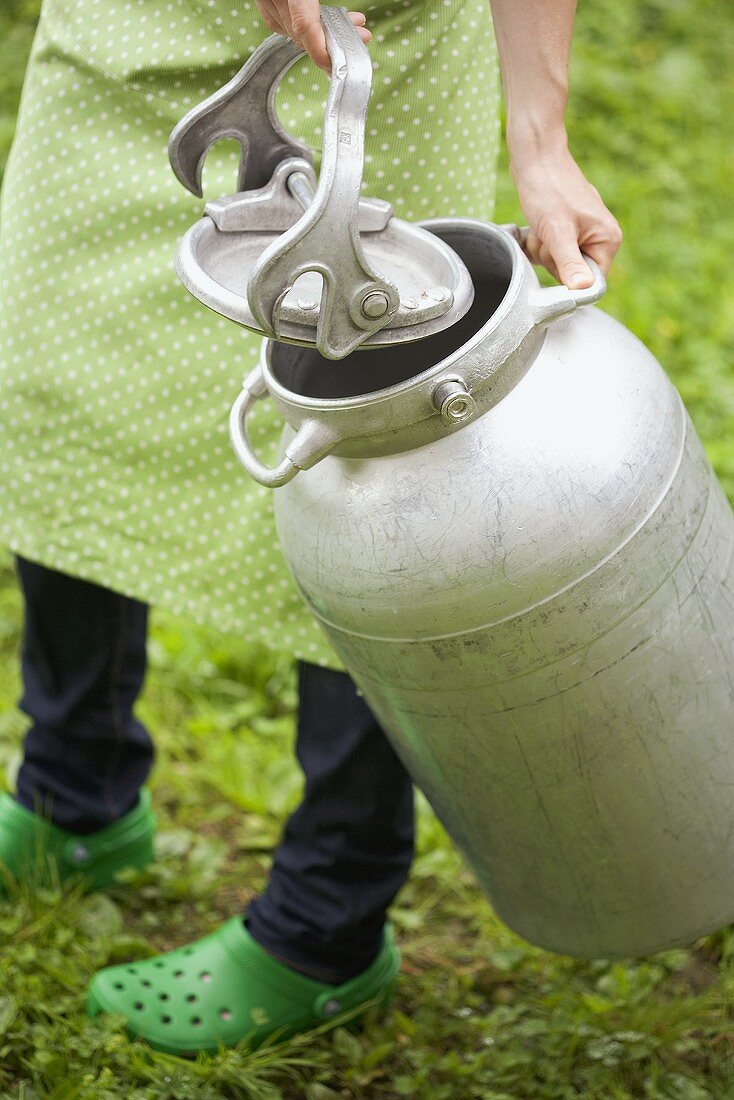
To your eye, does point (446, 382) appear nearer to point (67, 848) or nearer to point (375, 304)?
point (375, 304)

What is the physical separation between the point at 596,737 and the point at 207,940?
0.81 metres

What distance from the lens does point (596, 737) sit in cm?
131

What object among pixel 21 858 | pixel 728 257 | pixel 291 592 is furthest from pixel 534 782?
pixel 728 257

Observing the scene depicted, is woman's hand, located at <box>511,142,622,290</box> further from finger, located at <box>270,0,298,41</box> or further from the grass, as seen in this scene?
the grass

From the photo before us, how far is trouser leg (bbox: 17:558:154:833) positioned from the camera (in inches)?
74.4

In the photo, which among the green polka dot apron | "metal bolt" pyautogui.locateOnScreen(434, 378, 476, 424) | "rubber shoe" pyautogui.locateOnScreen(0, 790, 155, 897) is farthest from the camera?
"rubber shoe" pyautogui.locateOnScreen(0, 790, 155, 897)

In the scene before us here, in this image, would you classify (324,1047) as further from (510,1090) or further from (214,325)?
(214,325)

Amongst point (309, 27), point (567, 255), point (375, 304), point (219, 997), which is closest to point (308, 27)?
point (309, 27)

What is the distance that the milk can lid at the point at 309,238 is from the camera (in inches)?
41.3

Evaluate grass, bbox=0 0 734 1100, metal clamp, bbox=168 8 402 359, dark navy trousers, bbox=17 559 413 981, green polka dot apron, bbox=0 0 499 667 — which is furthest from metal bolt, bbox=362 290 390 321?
grass, bbox=0 0 734 1100

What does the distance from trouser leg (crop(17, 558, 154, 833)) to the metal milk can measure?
63 centimetres

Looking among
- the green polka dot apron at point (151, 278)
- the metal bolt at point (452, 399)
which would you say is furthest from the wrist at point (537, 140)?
the metal bolt at point (452, 399)

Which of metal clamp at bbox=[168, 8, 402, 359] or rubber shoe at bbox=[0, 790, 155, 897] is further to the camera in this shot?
rubber shoe at bbox=[0, 790, 155, 897]

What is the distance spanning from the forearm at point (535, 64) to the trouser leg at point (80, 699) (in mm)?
918
